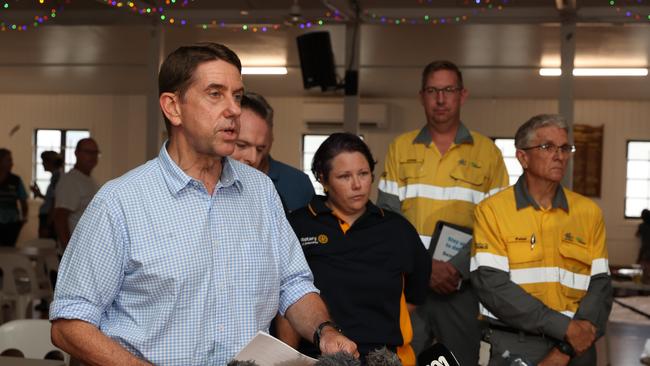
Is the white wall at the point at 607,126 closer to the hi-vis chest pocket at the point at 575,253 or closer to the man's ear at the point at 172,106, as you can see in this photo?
the hi-vis chest pocket at the point at 575,253

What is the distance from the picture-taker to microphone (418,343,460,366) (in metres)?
2.28

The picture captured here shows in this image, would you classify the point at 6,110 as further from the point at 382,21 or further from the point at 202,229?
the point at 202,229

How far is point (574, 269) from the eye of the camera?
345 centimetres

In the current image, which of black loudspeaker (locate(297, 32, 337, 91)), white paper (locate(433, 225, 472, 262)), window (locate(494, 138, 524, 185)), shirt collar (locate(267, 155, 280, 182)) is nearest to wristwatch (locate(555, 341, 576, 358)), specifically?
white paper (locate(433, 225, 472, 262))

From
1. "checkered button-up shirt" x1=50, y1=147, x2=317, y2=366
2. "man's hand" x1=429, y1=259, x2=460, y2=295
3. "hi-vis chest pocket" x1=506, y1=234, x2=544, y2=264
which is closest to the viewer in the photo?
"checkered button-up shirt" x1=50, y1=147, x2=317, y2=366

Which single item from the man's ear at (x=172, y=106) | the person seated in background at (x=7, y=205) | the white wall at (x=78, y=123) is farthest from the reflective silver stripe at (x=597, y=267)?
the white wall at (x=78, y=123)

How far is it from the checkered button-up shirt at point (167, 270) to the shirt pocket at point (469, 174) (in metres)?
2.12

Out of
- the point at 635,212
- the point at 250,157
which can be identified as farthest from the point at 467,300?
the point at 635,212

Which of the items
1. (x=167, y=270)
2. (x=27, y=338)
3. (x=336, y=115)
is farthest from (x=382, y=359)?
(x=336, y=115)

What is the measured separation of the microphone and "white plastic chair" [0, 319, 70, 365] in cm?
164

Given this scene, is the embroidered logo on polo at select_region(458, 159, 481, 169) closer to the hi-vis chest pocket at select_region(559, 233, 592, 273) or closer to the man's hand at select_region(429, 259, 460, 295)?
the man's hand at select_region(429, 259, 460, 295)

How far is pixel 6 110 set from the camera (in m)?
18.5

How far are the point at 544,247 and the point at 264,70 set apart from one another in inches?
437

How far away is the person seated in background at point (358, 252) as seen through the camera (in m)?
2.88
